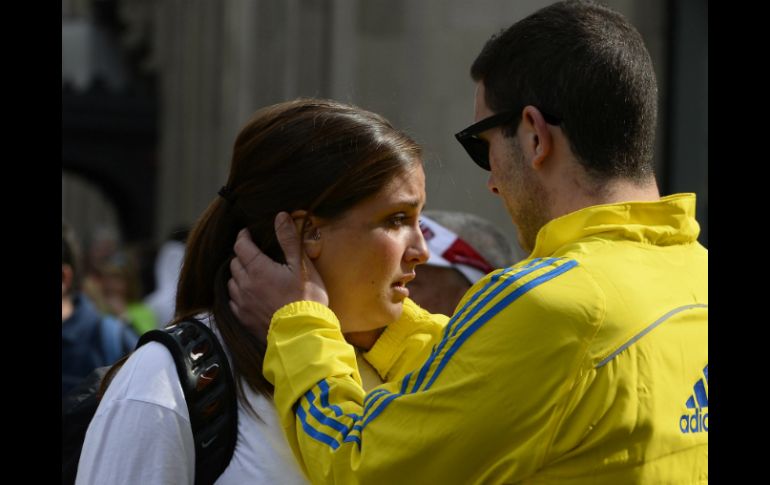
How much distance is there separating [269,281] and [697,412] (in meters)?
0.90

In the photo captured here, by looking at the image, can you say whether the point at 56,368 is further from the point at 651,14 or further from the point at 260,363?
the point at 651,14

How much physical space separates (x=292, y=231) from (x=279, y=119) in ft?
0.81

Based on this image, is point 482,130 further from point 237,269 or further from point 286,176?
point 237,269

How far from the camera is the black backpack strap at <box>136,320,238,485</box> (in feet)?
7.50

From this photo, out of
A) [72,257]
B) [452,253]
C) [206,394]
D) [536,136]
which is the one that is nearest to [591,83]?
[536,136]

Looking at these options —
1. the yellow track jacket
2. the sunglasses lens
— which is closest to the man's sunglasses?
the sunglasses lens

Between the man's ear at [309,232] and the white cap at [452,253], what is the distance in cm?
133

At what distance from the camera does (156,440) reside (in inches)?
88.1

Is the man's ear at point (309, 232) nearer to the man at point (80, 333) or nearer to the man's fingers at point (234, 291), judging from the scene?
the man's fingers at point (234, 291)

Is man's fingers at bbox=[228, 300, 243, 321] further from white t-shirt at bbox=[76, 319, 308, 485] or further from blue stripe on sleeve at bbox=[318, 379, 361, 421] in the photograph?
blue stripe on sleeve at bbox=[318, 379, 361, 421]

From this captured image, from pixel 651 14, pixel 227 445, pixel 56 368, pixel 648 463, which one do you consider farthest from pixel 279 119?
pixel 651 14

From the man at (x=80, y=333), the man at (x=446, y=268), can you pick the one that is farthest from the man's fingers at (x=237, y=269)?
the man at (x=80, y=333)

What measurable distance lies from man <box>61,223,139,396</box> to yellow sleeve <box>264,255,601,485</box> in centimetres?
289

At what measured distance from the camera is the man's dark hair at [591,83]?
233cm
